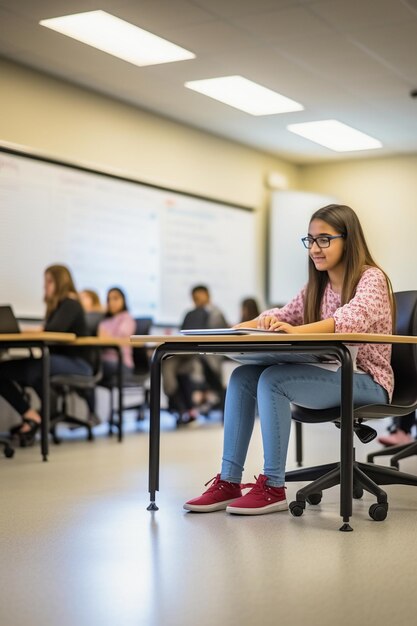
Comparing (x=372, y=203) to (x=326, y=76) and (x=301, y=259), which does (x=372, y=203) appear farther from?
(x=326, y=76)

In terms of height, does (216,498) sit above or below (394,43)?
below

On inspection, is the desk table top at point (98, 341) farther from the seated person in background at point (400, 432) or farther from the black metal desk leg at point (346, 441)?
the black metal desk leg at point (346, 441)

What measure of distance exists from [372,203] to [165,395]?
3679 millimetres

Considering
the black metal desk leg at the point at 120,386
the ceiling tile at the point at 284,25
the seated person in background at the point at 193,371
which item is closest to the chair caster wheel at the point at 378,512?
the black metal desk leg at the point at 120,386

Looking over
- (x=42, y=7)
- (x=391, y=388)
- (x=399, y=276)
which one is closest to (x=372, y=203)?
(x=399, y=276)

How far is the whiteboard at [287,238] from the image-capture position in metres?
10.2

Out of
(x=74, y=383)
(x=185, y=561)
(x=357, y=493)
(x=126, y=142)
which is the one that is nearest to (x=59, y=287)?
(x=74, y=383)

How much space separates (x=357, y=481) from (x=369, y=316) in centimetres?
65

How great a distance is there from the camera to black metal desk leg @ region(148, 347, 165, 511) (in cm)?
341

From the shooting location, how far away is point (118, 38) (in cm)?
649

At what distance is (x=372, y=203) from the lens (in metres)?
10.5

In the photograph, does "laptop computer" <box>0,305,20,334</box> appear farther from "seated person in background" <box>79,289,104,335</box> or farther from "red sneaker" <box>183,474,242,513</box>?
"red sneaker" <box>183,474,242,513</box>

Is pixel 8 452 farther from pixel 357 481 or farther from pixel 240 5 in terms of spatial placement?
pixel 240 5

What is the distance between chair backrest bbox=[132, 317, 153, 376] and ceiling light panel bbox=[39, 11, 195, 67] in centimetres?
192
